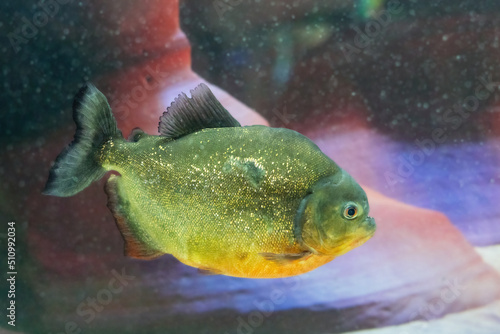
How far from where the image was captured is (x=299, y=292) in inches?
124

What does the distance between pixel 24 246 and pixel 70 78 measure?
1.39 m

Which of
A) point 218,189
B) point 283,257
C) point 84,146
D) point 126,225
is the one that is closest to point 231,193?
point 218,189

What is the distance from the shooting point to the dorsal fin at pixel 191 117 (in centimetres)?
120

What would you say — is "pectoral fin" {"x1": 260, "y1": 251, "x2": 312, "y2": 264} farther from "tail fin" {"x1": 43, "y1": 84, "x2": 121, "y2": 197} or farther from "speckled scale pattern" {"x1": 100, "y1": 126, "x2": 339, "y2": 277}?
"tail fin" {"x1": 43, "y1": 84, "x2": 121, "y2": 197}

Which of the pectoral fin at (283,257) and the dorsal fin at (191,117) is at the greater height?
the dorsal fin at (191,117)

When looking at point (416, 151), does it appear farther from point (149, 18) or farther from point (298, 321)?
point (149, 18)

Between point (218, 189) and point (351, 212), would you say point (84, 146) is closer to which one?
point (218, 189)

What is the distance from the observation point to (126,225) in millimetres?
1260

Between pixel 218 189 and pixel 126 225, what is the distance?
0.34 metres

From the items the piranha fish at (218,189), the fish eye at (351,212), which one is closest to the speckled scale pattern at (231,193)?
the piranha fish at (218,189)

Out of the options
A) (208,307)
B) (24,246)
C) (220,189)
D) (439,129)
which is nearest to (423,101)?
(439,129)

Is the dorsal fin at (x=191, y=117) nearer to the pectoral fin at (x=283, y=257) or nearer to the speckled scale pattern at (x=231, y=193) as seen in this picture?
the speckled scale pattern at (x=231, y=193)

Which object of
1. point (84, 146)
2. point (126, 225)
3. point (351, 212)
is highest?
point (351, 212)

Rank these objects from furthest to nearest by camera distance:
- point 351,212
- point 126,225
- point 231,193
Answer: point 126,225
point 231,193
point 351,212
